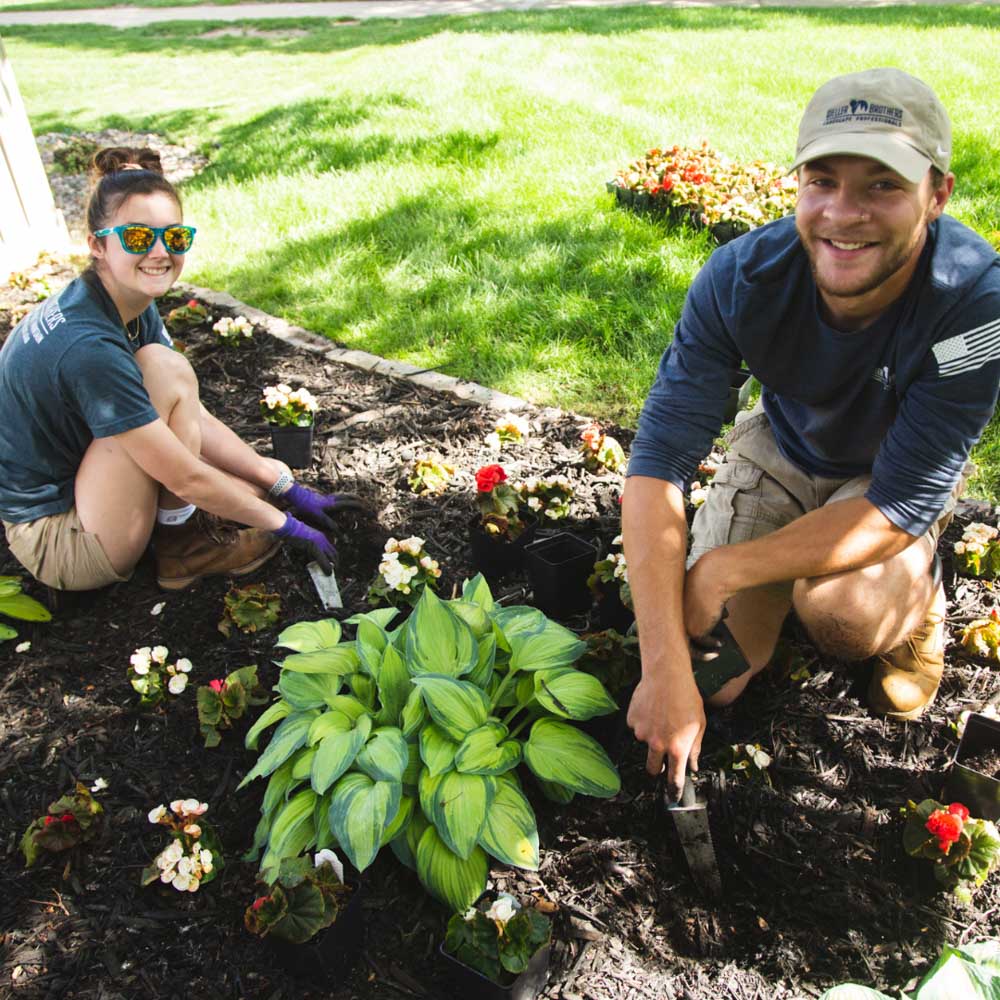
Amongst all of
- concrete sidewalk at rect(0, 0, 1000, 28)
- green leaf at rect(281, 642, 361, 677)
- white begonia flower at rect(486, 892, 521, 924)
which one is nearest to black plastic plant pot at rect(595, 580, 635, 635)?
green leaf at rect(281, 642, 361, 677)

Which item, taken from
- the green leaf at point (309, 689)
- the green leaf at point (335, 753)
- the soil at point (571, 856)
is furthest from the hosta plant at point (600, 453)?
the green leaf at point (335, 753)

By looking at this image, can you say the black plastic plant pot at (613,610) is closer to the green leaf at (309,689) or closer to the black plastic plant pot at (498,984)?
the green leaf at (309,689)

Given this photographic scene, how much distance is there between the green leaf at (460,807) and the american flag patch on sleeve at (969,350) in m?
1.44

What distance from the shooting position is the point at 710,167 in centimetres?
564

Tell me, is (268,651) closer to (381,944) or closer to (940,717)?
(381,944)

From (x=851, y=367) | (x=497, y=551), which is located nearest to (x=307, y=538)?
(x=497, y=551)

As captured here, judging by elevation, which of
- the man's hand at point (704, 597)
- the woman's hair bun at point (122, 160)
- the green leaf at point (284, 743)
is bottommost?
the green leaf at point (284, 743)

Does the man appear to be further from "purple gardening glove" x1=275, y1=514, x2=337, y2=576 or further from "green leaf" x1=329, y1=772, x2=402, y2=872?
"purple gardening glove" x1=275, y1=514, x2=337, y2=576

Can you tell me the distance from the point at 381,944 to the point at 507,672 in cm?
74

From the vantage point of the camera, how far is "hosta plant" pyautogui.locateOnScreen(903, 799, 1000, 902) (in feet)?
6.91

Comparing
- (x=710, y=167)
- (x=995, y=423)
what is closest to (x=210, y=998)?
(x=995, y=423)

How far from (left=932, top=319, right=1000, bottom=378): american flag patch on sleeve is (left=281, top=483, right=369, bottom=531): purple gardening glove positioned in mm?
2091

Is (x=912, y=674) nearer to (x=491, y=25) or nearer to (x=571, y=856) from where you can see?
(x=571, y=856)

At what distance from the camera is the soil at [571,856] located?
2.11 m
